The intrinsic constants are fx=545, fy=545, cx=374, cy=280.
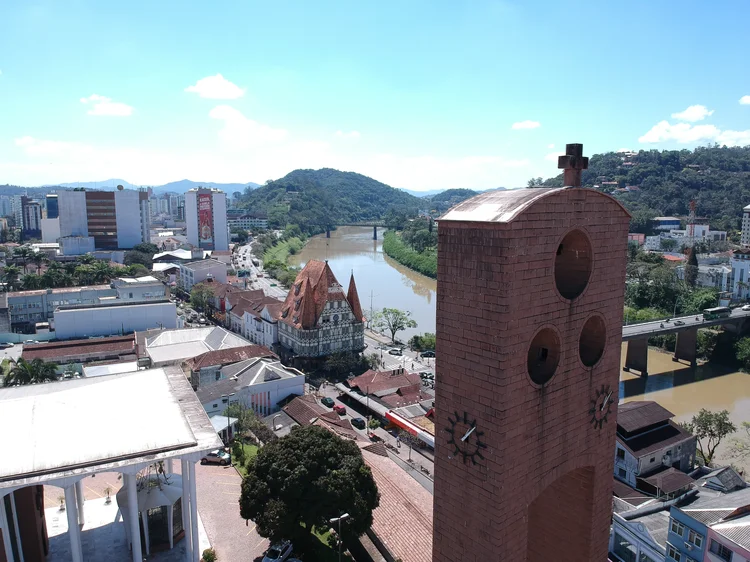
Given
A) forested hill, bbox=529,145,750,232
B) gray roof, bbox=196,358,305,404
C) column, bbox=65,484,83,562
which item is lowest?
gray roof, bbox=196,358,305,404

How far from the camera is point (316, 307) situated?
34.4 m

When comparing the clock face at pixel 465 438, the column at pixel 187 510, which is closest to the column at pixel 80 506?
the column at pixel 187 510

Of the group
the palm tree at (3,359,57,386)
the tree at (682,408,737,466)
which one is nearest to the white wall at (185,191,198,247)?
the palm tree at (3,359,57,386)

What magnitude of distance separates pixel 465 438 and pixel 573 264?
10.0ft

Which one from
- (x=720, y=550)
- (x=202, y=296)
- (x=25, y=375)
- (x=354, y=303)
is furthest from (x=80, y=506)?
(x=202, y=296)

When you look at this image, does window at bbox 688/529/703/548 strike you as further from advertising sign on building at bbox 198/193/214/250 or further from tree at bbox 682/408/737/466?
advertising sign on building at bbox 198/193/214/250

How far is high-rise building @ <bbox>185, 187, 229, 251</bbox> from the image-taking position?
273 feet

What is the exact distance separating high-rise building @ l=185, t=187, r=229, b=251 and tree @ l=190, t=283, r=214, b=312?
34.3 metres

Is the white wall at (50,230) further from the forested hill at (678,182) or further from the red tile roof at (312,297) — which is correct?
the forested hill at (678,182)

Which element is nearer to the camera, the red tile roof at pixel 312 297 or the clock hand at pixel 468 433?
the clock hand at pixel 468 433

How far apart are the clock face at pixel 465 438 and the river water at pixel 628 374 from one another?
24.5 m

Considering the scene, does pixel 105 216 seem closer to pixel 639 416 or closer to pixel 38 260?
pixel 38 260

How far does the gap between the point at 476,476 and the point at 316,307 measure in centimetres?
2793

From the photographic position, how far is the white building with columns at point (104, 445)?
41.6 ft
